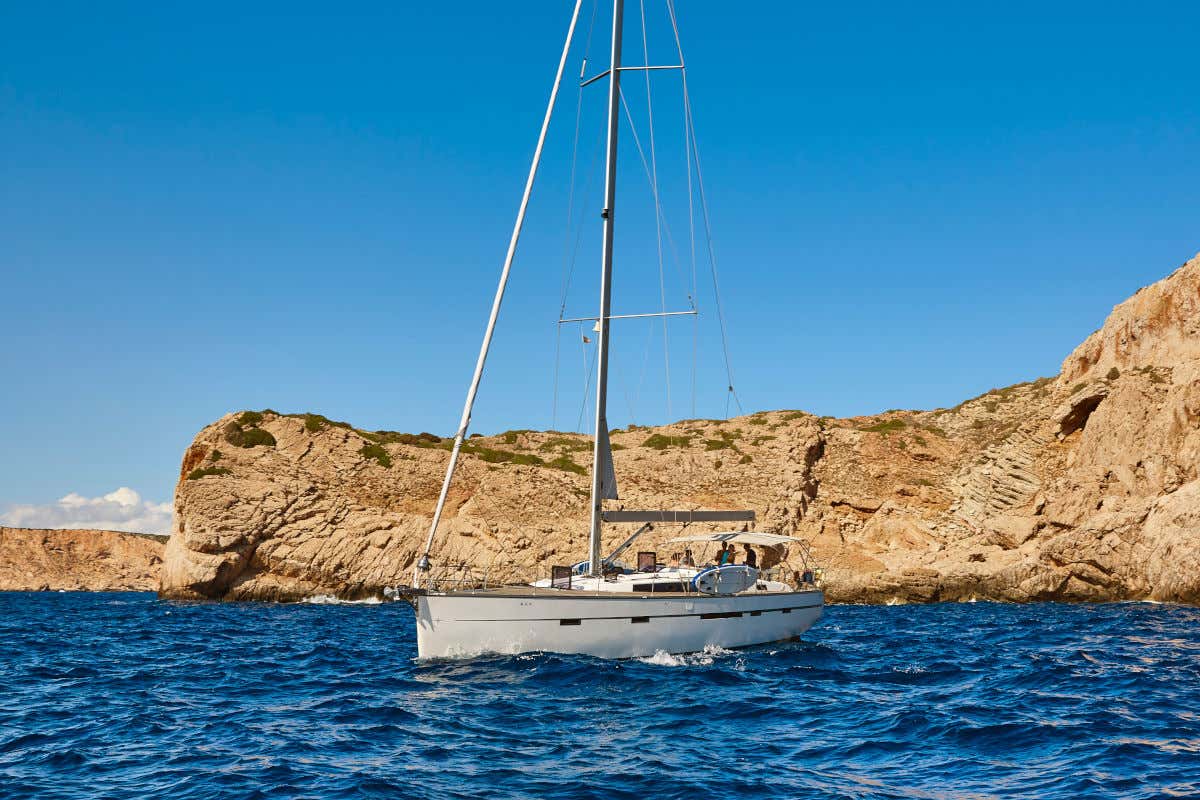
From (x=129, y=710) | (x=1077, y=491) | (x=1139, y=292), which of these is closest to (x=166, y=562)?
(x=129, y=710)

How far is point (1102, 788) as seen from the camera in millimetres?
11102

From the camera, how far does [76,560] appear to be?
421 ft

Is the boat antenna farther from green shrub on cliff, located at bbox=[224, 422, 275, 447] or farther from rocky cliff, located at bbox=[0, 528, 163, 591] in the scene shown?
rocky cliff, located at bbox=[0, 528, 163, 591]

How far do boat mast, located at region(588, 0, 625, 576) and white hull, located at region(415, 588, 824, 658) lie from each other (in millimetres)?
Answer: 3233

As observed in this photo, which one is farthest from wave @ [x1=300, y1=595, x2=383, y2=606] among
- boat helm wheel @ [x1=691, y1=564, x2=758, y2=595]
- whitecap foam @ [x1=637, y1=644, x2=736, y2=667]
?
whitecap foam @ [x1=637, y1=644, x2=736, y2=667]

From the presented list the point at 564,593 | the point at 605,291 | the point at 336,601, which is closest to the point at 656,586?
the point at 564,593

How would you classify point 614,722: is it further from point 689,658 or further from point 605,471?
point 605,471

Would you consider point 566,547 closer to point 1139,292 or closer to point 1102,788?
point 1139,292

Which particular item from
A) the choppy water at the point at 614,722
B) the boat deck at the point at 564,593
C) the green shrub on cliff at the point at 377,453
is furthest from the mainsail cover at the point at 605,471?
the green shrub on cliff at the point at 377,453

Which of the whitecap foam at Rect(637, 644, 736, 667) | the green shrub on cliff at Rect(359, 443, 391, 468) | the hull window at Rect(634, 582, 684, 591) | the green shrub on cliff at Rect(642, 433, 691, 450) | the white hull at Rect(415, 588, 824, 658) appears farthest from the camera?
the green shrub on cliff at Rect(642, 433, 691, 450)

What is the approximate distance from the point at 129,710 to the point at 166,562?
48.7m

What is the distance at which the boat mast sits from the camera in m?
26.2

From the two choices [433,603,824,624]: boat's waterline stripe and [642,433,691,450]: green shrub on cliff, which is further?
[642,433,691,450]: green shrub on cliff

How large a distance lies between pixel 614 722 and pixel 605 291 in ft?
46.8
